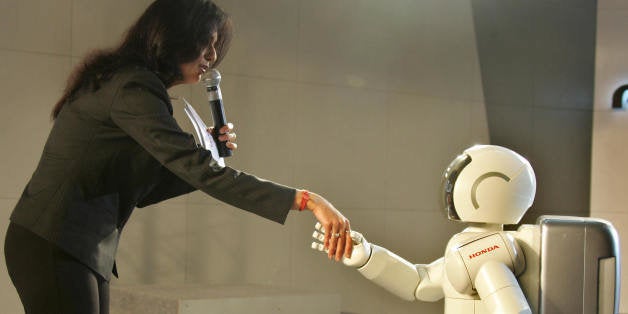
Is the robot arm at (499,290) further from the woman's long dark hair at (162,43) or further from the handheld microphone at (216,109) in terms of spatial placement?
the woman's long dark hair at (162,43)

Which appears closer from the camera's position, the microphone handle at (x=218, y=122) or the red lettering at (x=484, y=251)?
the microphone handle at (x=218, y=122)

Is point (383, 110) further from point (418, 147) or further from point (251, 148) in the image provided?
point (251, 148)

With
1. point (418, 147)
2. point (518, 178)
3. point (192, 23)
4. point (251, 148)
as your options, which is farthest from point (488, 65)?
point (192, 23)

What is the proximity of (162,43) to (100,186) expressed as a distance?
14.6 inches

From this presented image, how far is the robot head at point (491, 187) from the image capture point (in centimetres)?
226

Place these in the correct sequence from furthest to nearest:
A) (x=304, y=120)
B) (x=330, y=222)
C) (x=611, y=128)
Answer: (x=611, y=128), (x=304, y=120), (x=330, y=222)

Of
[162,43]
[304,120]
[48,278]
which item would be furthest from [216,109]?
[304,120]

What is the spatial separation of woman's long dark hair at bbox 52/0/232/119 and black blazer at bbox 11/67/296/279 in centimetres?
9

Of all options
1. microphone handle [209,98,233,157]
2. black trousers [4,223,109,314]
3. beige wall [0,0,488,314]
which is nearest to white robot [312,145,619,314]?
microphone handle [209,98,233,157]

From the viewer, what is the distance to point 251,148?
4.29 meters

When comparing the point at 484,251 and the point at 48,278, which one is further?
the point at 484,251

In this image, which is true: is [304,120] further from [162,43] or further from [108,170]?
[108,170]

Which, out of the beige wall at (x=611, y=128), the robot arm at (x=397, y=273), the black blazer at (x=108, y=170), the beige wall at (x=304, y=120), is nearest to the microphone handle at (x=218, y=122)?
the black blazer at (x=108, y=170)

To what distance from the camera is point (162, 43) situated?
172cm
